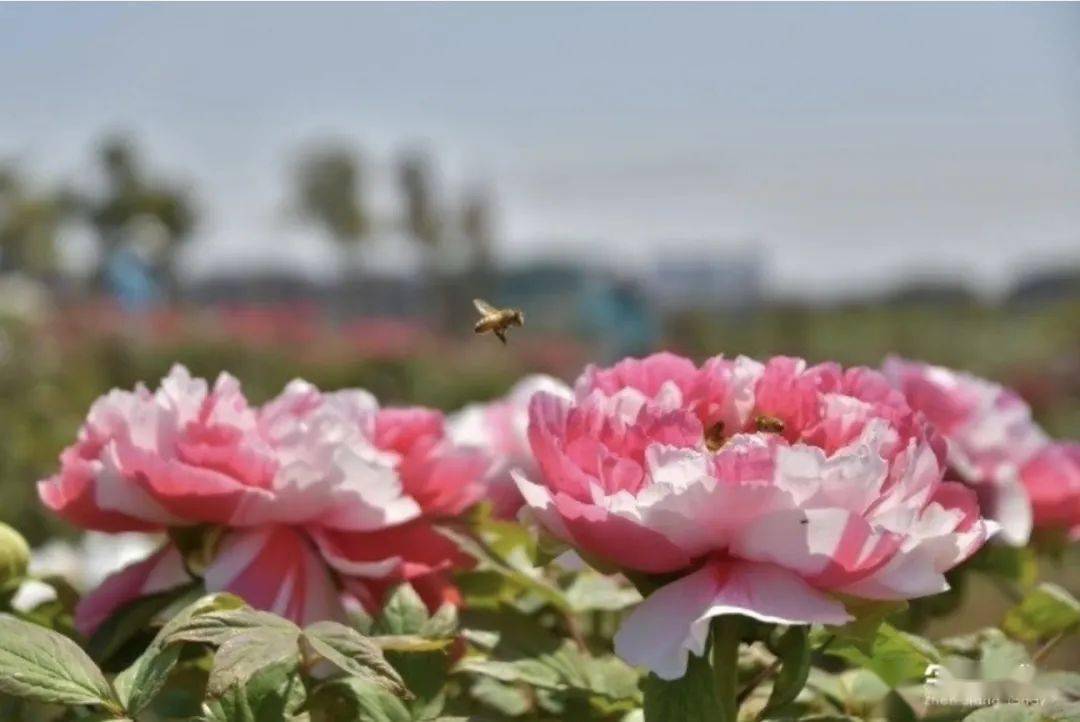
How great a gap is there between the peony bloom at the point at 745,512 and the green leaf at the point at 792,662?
0.11 ft

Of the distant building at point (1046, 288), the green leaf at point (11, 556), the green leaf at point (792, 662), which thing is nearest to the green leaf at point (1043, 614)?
the green leaf at point (792, 662)

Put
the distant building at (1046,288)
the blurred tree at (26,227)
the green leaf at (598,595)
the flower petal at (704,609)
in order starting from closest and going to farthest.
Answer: the flower petal at (704,609), the green leaf at (598,595), the distant building at (1046,288), the blurred tree at (26,227)

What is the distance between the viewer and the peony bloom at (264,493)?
664 millimetres

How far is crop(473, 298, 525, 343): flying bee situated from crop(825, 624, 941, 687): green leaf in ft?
0.69

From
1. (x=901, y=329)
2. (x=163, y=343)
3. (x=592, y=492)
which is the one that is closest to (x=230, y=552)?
(x=592, y=492)

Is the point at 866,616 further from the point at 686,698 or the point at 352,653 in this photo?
the point at 352,653

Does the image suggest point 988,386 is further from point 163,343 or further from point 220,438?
point 163,343

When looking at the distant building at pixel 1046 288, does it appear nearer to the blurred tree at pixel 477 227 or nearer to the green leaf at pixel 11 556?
the blurred tree at pixel 477 227

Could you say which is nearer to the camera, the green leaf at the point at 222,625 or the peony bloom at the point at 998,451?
the green leaf at the point at 222,625

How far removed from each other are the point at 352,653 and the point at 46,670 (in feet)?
0.36

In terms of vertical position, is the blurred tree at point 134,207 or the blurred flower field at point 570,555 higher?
the blurred flower field at point 570,555

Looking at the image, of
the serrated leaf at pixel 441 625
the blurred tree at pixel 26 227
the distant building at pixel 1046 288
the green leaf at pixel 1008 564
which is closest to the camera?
the serrated leaf at pixel 441 625

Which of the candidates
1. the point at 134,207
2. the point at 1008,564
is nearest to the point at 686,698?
the point at 1008,564

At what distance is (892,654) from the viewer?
64 cm
